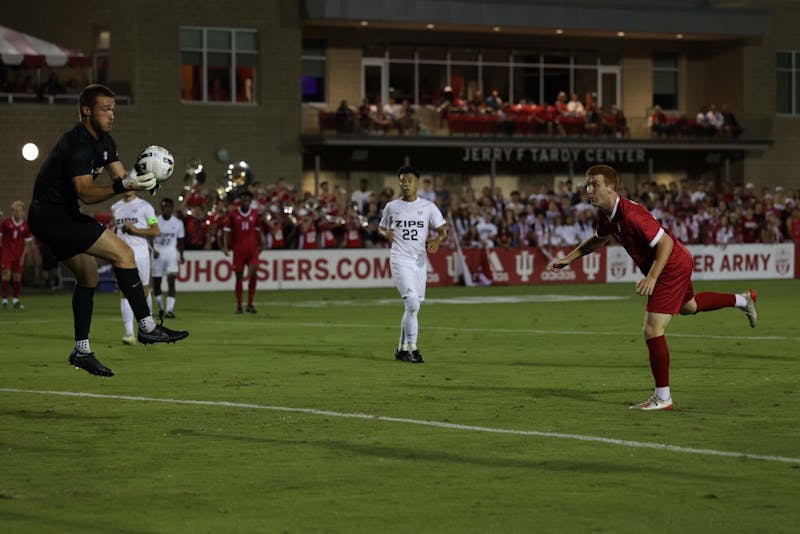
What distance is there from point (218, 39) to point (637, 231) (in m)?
35.7

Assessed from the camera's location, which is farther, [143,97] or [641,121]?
[641,121]

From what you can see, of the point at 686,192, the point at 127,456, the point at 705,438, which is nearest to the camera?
the point at 127,456

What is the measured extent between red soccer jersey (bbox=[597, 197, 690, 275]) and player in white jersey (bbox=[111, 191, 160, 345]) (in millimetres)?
8786

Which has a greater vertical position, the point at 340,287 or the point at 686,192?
the point at 686,192

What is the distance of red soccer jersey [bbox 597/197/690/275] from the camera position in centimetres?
1173

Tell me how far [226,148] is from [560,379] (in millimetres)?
32567

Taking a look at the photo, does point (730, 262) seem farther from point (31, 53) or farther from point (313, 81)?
point (31, 53)

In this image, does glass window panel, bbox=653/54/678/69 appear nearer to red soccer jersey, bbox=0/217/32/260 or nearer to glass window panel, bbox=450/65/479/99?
glass window panel, bbox=450/65/479/99

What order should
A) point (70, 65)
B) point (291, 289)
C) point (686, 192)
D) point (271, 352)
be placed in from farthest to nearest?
point (686, 192), point (70, 65), point (291, 289), point (271, 352)

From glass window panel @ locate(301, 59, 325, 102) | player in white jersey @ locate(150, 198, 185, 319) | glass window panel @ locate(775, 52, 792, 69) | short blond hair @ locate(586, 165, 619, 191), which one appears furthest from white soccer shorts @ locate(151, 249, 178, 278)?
glass window panel @ locate(775, 52, 792, 69)

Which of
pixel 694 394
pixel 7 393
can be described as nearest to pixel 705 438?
pixel 694 394

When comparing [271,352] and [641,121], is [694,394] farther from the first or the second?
[641,121]

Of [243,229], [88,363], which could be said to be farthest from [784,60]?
[88,363]

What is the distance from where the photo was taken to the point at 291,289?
35375 mm
